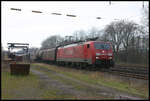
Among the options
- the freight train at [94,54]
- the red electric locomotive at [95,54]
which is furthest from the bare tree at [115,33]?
the red electric locomotive at [95,54]

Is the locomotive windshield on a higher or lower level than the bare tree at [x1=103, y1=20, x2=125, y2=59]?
lower

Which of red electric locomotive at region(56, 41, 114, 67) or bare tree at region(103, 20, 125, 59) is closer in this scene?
red electric locomotive at region(56, 41, 114, 67)

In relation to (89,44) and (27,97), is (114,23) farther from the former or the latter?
(27,97)

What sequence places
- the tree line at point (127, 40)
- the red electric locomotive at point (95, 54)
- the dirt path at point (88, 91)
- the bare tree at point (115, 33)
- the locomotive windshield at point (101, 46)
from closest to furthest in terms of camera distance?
the dirt path at point (88, 91) < the red electric locomotive at point (95, 54) < the locomotive windshield at point (101, 46) < the tree line at point (127, 40) < the bare tree at point (115, 33)

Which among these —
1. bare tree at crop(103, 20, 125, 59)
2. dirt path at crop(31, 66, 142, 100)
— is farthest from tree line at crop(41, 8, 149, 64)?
dirt path at crop(31, 66, 142, 100)

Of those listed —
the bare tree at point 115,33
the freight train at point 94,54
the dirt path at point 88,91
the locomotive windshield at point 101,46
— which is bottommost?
the dirt path at point 88,91

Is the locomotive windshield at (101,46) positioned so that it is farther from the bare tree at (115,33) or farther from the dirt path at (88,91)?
the bare tree at (115,33)

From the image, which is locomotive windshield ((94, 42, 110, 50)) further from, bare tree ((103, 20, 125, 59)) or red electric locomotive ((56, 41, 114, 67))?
bare tree ((103, 20, 125, 59))

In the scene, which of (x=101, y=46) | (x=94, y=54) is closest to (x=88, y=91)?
(x=94, y=54)

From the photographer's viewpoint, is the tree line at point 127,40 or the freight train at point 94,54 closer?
the freight train at point 94,54

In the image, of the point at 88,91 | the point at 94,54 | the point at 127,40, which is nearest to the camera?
the point at 88,91

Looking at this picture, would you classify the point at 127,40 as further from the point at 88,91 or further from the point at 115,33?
the point at 88,91

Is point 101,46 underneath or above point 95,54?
above

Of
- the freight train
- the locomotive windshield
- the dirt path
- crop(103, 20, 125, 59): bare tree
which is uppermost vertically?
crop(103, 20, 125, 59): bare tree
